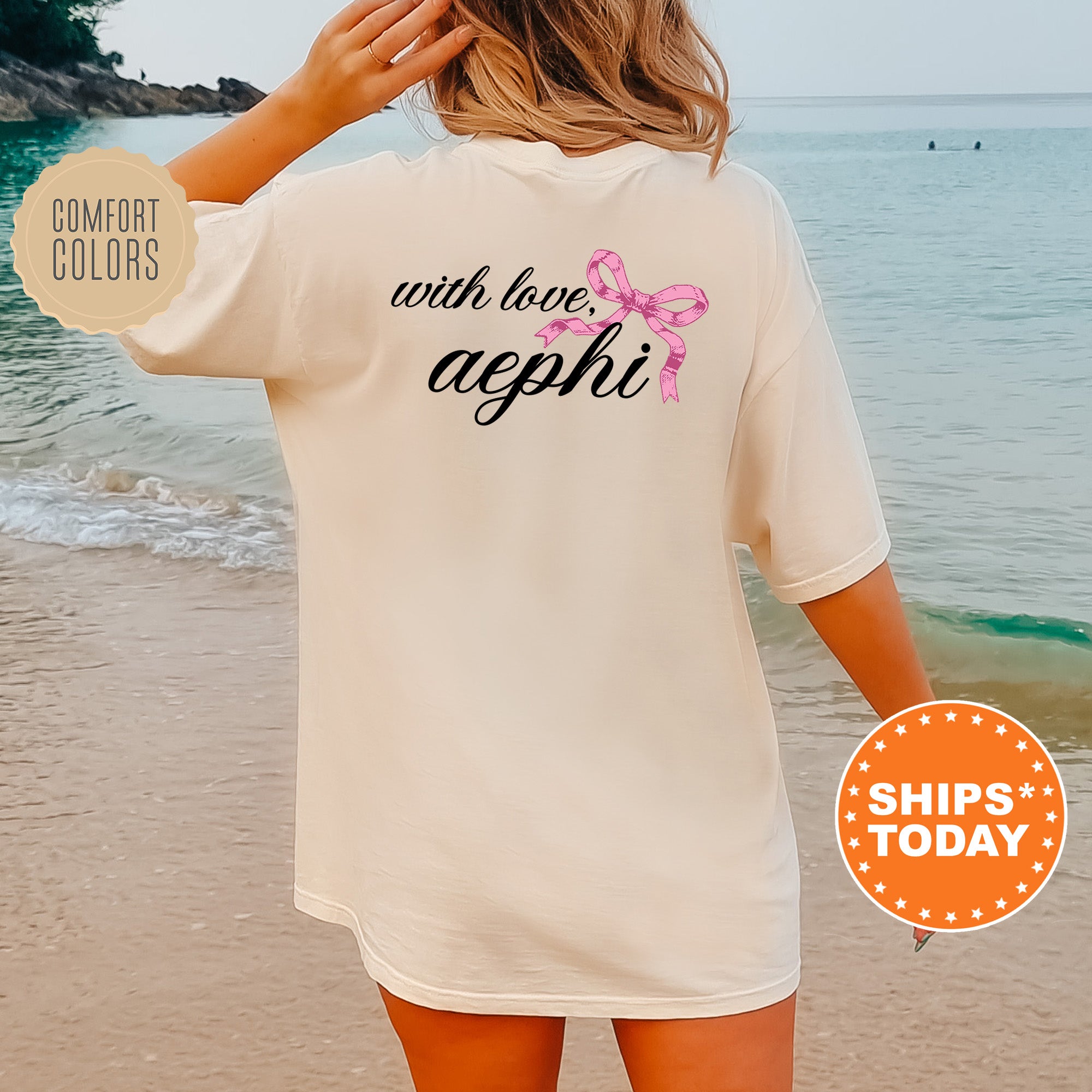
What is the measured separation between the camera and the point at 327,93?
70 cm

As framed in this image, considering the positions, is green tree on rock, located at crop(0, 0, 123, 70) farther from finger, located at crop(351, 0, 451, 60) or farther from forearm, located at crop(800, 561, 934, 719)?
forearm, located at crop(800, 561, 934, 719)

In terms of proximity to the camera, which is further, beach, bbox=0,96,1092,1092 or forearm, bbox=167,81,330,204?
beach, bbox=0,96,1092,1092

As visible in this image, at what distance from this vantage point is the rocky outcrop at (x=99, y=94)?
724 cm

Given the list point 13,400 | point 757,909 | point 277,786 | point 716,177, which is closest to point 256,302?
point 716,177

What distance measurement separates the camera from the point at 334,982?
1.63 meters

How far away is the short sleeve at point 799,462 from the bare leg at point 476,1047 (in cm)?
29

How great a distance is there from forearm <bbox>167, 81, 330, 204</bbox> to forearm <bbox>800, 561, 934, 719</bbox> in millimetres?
380

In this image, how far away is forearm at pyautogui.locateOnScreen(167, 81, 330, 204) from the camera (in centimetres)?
71

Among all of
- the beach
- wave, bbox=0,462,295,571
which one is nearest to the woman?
the beach

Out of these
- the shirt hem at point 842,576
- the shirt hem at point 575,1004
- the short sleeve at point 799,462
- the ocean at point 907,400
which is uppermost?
the short sleeve at point 799,462

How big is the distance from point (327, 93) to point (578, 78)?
131mm

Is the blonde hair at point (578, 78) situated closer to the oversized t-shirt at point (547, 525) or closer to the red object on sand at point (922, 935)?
the oversized t-shirt at point (547, 525)

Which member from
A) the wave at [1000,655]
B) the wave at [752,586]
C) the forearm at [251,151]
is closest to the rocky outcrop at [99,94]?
the wave at [752,586]

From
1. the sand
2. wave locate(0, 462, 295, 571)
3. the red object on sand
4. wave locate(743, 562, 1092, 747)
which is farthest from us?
wave locate(0, 462, 295, 571)
